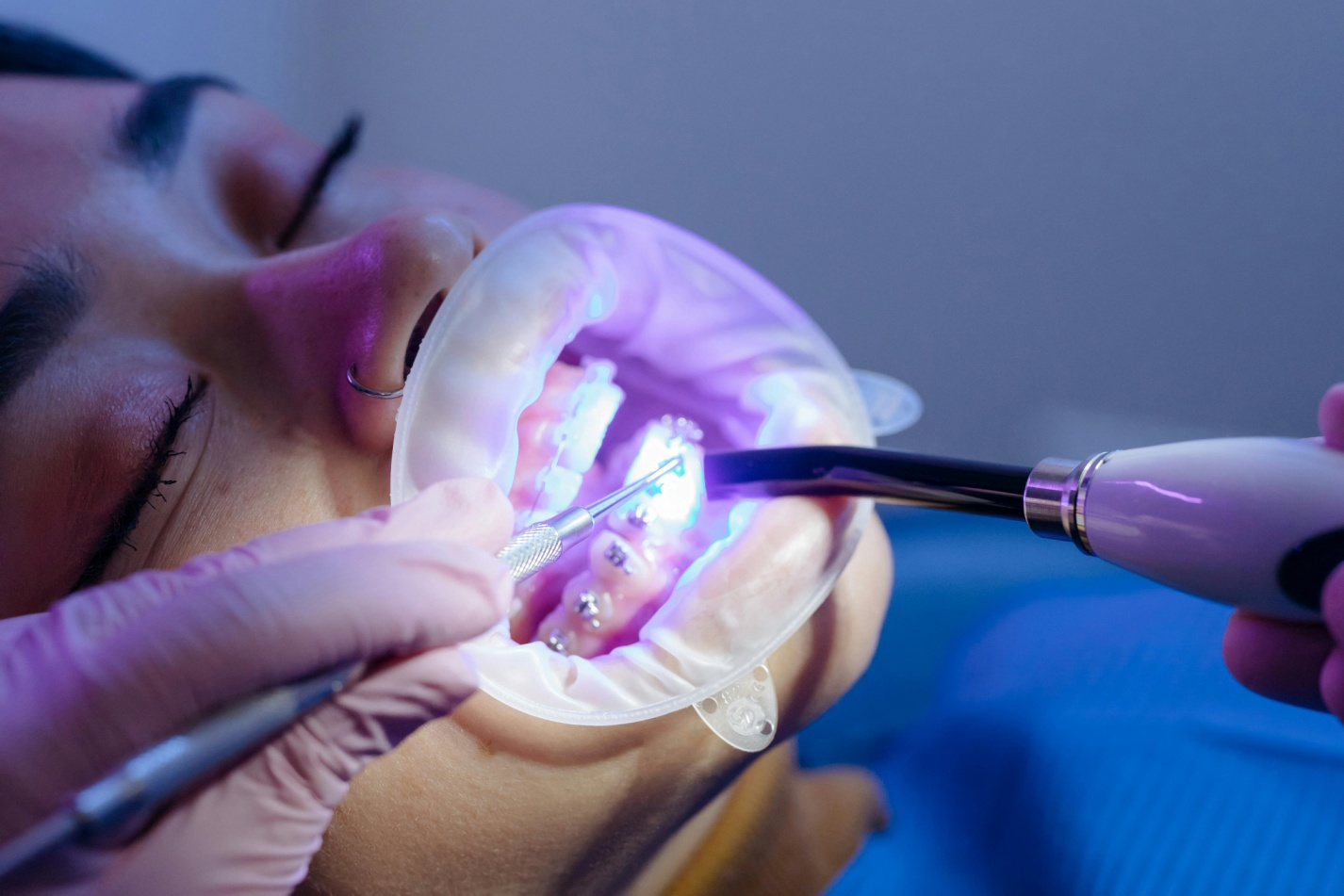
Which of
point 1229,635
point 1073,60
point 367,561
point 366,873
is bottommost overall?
point 366,873

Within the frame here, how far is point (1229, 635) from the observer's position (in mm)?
638

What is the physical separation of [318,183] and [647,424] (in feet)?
1.49

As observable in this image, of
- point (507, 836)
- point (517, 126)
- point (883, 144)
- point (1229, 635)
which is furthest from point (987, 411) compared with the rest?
point (507, 836)

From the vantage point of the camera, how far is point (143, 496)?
70 centimetres

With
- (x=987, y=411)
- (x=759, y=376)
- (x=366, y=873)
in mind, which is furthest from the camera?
(x=987, y=411)

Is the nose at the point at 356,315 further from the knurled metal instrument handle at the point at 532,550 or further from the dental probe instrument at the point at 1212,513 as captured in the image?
the dental probe instrument at the point at 1212,513

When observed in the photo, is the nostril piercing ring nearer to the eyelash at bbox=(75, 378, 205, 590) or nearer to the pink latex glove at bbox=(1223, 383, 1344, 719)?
the eyelash at bbox=(75, 378, 205, 590)

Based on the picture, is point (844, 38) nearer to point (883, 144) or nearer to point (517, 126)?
point (883, 144)

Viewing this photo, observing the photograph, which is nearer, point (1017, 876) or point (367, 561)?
point (367, 561)

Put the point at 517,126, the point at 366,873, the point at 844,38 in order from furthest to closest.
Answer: the point at 517,126 < the point at 844,38 < the point at 366,873

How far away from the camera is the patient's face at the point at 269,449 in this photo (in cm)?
69

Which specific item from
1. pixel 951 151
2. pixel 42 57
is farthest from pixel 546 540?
pixel 951 151

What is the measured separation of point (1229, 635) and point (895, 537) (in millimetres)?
1050

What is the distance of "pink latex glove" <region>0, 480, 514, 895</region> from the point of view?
1.63ft
